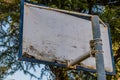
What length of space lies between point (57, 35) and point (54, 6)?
8.01ft

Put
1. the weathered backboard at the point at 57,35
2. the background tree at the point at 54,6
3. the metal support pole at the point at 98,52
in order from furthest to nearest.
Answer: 1. the background tree at the point at 54,6
2. the weathered backboard at the point at 57,35
3. the metal support pole at the point at 98,52

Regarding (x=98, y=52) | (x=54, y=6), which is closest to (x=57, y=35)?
(x=98, y=52)

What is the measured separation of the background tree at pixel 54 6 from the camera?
6.32 m

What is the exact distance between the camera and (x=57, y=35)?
369 cm

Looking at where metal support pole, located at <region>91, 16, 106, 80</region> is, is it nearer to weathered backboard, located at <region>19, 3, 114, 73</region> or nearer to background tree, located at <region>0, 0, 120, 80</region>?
weathered backboard, located at <region>19, 3, 114, 73</region>

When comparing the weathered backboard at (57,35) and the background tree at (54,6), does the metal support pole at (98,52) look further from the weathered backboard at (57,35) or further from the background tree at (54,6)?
the background tree at (54,6)

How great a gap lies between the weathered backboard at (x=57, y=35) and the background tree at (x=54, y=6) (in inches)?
92.1

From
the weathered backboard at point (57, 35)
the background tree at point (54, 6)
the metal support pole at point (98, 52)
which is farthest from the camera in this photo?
the background tree at point (54, 6)

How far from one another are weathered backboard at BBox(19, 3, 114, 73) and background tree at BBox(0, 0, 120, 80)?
7.67 ft

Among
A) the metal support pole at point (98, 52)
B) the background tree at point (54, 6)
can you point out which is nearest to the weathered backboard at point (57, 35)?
the metal support pole at point (98, 52)

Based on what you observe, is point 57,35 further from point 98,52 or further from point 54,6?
point 54,6

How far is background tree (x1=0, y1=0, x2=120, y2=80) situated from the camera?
20.7 feet

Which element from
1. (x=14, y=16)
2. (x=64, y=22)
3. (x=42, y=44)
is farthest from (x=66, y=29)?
(x=14, y=16)

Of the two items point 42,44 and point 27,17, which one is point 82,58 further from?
point 27,17
